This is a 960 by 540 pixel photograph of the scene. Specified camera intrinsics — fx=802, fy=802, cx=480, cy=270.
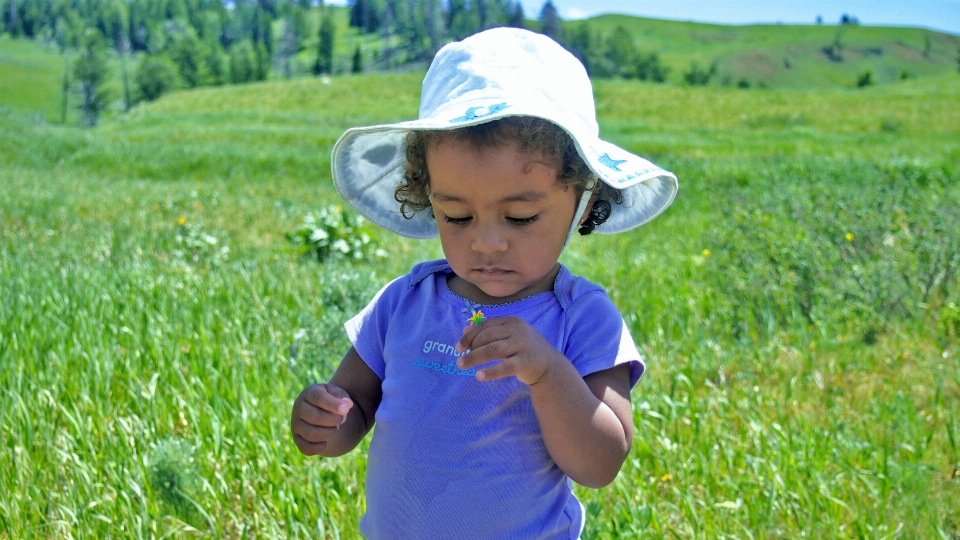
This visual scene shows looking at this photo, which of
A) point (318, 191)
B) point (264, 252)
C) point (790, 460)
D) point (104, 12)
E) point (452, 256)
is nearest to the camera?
point (452, 256)

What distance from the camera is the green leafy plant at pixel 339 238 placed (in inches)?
222

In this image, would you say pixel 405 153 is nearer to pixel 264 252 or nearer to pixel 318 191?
pixel 264 252

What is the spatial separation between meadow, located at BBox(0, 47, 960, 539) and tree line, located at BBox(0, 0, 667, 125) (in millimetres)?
80568

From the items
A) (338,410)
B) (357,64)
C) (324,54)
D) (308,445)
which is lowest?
(357,64)

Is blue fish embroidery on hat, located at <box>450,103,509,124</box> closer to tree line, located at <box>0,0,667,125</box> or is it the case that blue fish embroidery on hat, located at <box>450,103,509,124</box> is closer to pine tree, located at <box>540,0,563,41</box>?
tree line, located at <box>0,0,667,125</box>

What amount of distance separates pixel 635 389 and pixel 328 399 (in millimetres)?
1823

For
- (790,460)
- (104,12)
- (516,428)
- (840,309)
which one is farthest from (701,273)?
(104,12)

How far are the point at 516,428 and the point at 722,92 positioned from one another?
45.9m

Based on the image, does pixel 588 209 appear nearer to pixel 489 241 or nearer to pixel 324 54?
pixel 489 241

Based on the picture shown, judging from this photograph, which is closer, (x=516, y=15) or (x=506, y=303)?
(x=506, y=303)

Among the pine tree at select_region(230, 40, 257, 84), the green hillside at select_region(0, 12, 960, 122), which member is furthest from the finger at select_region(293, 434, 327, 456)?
the pine tree at select_region(230, 40, 257, 84)

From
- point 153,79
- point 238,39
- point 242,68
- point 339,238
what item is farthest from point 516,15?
point 339,238

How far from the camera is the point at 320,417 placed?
149cm

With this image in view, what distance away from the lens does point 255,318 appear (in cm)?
360
